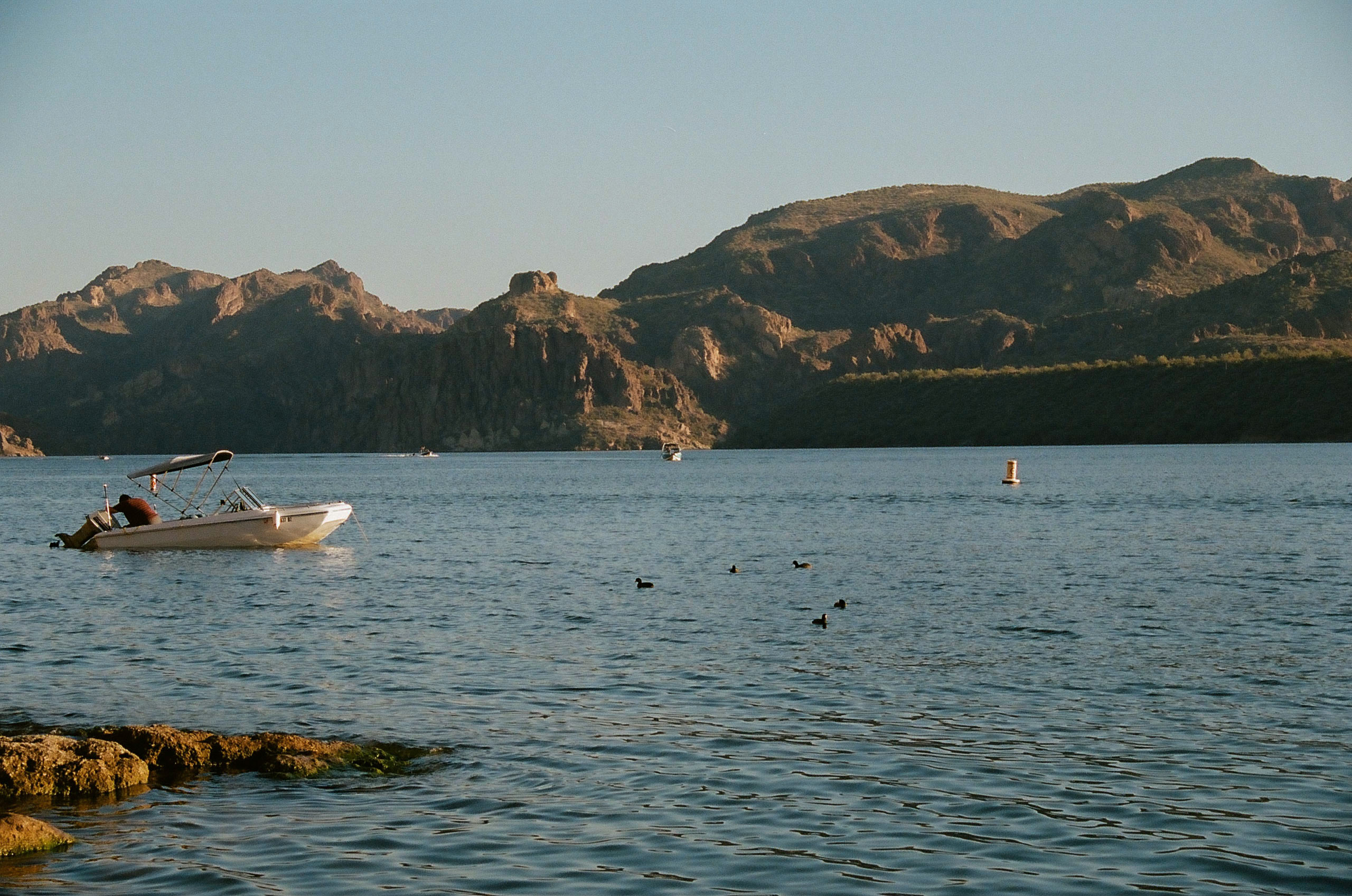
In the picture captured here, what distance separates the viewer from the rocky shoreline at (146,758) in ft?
52.2

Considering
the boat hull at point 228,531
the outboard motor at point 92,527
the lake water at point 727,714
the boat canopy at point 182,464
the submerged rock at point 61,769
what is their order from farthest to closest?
1. the outboard motor at point 92,527
2. the boat hull at point 228,531
3. the boat canopy at point 182,464
4. the submerged rock at point 61,769
5. the lake water at point 727,714

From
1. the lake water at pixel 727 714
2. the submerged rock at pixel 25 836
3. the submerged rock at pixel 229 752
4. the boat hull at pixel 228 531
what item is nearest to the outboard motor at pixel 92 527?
the boat hull at pixel 228 531

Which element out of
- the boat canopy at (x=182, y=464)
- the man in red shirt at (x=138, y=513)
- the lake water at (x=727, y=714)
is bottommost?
the lake water at (x=727, y=714)

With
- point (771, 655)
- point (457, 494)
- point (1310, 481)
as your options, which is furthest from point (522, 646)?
point (457, 494)

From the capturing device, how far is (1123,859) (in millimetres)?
13312

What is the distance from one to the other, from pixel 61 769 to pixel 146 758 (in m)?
1.33

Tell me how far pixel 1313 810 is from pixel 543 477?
553 ft

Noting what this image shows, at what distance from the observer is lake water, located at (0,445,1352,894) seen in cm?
1341

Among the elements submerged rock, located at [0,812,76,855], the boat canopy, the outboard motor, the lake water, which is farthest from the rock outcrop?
the outboard motor

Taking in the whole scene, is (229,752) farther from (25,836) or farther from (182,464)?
(182,464)

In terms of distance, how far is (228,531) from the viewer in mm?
55406

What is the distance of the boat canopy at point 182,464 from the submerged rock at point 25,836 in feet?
137

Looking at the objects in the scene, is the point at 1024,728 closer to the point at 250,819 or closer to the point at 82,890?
the point at 250,819

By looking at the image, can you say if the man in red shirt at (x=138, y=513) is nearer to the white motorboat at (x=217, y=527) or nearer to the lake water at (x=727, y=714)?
the white motorboat at (x=217, y=527)
